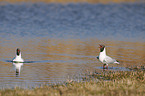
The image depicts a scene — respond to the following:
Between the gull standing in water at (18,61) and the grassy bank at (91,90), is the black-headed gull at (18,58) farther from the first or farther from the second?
the grassy bank at (91,90)

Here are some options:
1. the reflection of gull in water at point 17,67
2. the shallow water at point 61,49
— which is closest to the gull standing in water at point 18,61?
the reflection of gull in water at point 17,67

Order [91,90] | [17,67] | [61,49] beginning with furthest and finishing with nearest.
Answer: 1. [61,49]
2. [17,67]
3. [91,90]

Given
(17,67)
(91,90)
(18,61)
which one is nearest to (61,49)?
(18,61)

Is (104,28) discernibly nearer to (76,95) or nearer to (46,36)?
(46,36)

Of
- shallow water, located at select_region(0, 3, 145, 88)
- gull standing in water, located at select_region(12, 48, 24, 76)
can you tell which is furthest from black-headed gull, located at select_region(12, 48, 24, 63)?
shallow water, located at select_region(0, 3, 145, 88)

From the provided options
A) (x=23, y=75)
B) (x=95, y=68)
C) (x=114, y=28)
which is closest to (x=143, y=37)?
(x=114, y=28)

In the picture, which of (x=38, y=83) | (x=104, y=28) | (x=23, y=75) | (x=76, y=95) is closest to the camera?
(x=76, y=95)

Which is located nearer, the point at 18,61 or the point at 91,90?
the point at 91,90

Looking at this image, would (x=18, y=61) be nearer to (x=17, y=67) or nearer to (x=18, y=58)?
(x=18, y=58)

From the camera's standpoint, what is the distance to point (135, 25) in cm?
3956

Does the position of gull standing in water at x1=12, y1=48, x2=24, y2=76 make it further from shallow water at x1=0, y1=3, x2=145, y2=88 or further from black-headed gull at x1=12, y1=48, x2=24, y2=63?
shallow water at x1=0, y1=3, x2=145, y2=88

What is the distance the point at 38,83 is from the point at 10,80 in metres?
1.28

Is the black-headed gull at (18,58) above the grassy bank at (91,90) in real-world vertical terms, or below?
above

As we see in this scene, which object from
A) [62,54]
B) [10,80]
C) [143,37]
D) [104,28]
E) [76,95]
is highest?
[104,28]
